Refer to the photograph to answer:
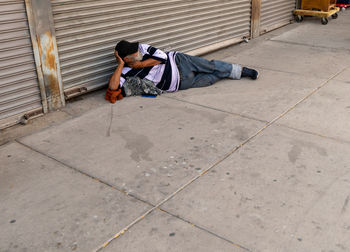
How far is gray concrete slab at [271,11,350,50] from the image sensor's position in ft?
24.9

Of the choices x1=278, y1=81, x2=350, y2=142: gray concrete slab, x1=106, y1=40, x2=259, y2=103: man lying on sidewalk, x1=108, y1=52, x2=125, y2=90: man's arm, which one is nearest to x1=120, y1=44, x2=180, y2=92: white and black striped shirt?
x1=106, y1=40, x2=259, y2=103: man lying on sidewalk

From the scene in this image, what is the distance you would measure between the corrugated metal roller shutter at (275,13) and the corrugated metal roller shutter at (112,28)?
1586 mm

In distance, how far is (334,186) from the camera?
3340 mm

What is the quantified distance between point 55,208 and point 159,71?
2.52 meters

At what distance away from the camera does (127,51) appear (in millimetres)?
4965

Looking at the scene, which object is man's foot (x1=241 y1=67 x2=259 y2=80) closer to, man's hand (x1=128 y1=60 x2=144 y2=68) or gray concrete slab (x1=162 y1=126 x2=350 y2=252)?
man's hand (x1=128 y1=60 x2=144 y2=68)

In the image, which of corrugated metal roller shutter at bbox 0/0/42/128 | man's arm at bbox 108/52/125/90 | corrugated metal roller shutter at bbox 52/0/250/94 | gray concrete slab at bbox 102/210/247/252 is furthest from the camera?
man's arm at bbox 108/52/125/90

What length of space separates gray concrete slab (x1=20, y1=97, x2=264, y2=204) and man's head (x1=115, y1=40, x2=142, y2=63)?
0.51 meters

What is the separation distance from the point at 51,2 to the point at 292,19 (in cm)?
627

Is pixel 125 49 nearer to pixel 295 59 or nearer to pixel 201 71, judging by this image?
pixel 201 71

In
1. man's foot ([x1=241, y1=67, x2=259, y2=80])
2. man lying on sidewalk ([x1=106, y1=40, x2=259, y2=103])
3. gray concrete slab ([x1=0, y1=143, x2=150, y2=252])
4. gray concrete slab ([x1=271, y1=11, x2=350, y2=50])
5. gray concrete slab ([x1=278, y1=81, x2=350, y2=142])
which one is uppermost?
man lying on sidewalk ([x1=106, y1=40, x2=259, y2=103])

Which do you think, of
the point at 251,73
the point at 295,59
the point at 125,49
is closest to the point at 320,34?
the point at 295,59

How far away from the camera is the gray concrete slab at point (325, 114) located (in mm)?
4293

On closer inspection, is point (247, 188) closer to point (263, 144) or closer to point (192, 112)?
point (263, 144)
